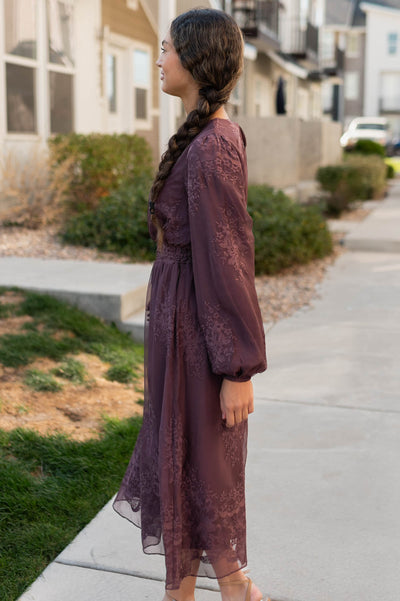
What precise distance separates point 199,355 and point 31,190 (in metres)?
6.82

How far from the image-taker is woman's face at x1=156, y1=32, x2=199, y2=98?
2.05m

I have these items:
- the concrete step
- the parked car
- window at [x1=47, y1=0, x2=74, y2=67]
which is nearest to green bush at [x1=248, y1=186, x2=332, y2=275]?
the concrete step

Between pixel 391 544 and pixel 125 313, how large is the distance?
2966 mm

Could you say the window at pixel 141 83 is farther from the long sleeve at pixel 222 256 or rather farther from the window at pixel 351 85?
the window at pixel 351 85

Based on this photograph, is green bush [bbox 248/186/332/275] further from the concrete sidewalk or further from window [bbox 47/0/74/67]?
window [bbox 47/0/74/67]

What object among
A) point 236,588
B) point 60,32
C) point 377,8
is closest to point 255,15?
point 60,32

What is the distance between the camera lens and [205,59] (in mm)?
2006

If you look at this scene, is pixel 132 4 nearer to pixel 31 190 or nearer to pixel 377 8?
pixel 31 190

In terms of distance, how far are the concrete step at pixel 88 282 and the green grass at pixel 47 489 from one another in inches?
66.9

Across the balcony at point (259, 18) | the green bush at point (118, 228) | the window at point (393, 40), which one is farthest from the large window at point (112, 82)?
the window at point (393, 40)

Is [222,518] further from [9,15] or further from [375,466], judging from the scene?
[9,15]

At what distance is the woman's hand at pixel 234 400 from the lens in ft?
6.64

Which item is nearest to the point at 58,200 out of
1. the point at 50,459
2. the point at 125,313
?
the point at 125,313

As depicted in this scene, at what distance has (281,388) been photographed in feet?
15.1
